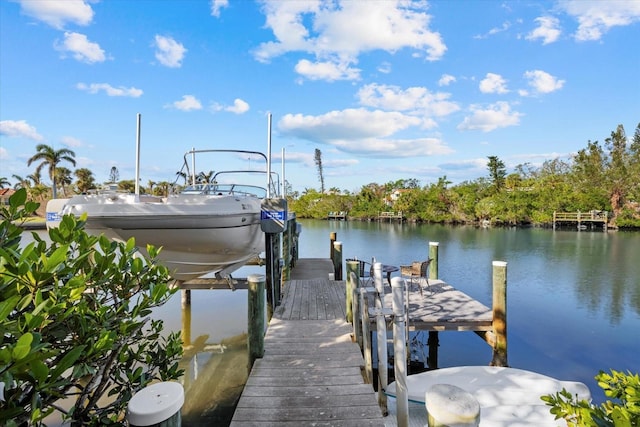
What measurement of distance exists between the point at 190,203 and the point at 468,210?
1828 inches

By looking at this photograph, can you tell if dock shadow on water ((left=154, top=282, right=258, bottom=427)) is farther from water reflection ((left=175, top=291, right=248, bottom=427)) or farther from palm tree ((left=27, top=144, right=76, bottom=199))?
palm tree ((left=27, top=144, right=76, bottom=199))

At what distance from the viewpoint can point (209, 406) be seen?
219 inches

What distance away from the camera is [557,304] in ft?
35.4

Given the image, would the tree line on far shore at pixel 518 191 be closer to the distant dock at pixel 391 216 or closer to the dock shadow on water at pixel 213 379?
the distant dock at pixel 391 216

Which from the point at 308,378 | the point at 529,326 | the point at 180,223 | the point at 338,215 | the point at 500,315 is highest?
the point at 180,223

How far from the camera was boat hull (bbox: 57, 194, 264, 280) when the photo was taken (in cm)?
486

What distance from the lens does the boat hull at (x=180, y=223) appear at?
4.86 m

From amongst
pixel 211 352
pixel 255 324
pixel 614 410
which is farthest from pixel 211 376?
pixel 614 410

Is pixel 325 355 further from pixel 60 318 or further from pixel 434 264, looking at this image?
pixel 434 264

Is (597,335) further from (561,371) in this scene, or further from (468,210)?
(468,210)

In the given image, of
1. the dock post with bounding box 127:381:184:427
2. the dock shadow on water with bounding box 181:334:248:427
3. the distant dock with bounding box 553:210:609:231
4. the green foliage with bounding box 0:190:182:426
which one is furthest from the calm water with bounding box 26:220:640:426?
the distant dock with bounding box 553:210:609:231

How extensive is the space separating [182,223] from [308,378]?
3.01m

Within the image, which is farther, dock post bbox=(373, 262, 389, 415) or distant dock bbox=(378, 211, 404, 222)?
distant dock bbox=(378, 211, 404, 222)

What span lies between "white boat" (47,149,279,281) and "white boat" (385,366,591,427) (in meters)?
3.63
